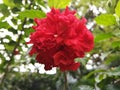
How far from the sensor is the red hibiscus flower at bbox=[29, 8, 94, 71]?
110 cm

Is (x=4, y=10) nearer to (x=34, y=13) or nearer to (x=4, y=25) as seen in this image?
(x=4, y=25)

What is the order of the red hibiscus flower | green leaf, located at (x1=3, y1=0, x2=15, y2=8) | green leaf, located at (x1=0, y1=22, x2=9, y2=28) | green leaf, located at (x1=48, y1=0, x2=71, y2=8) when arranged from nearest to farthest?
the red hibiscus flower, green leaf, located at (x1=48, y1=0, x2=71, y2=8), green leaf, located at (x1=0, y1=22, x2=9, y2=28), green leaf, located at (x1=3, y1=0, x2=15, y2=8)

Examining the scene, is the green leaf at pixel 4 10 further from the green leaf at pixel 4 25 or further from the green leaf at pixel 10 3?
the green leaf at pixel 4 25

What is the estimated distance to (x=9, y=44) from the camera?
1892 millimetres

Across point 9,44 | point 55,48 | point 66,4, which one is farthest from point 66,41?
point 9,44

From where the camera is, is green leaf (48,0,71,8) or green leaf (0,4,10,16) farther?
green leaf (0,4,10,16)

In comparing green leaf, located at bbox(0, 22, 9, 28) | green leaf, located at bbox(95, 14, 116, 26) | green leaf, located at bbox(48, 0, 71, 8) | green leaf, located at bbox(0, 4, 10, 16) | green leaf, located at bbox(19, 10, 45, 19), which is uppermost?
green leaf, located at bbox(0, 4, 10, 16)

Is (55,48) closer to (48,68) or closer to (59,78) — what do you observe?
(48,68)


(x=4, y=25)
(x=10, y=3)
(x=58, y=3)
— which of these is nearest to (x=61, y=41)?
(x=58, y=3)

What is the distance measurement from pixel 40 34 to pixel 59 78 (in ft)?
3.01

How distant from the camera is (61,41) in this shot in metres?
1.10

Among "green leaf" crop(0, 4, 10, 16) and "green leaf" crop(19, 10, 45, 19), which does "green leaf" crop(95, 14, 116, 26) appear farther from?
"green leaf" crop(0, 4, 10, 16)

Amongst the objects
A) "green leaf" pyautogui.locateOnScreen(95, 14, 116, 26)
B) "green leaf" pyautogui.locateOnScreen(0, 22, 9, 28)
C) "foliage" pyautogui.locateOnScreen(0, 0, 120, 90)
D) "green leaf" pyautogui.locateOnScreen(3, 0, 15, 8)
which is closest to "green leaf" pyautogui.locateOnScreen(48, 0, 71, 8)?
"foliage" pyautogui.locateOnScreen(0, 0, 120, 90)

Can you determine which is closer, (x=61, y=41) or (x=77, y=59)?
(x=61, y=41)
